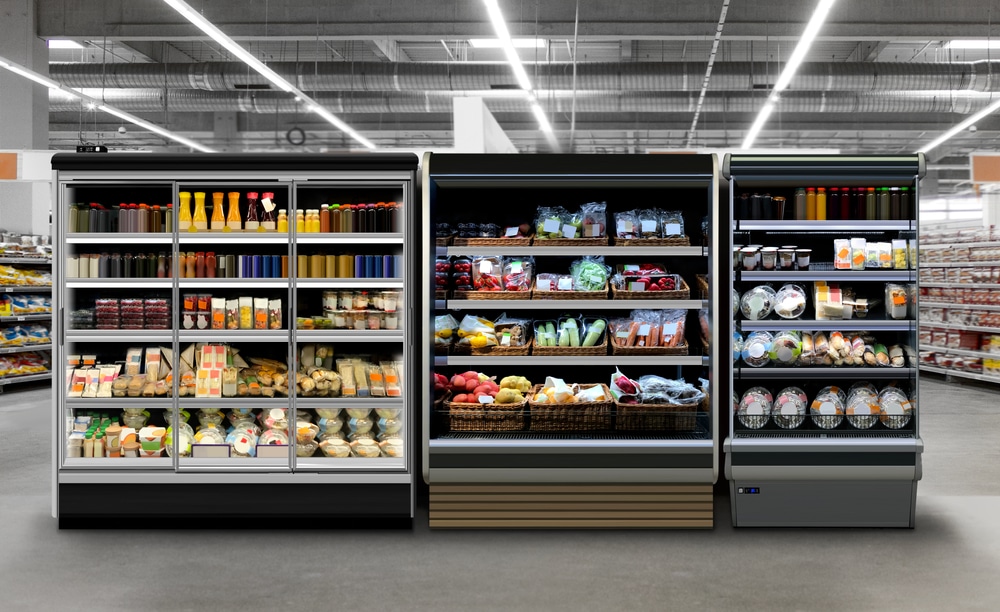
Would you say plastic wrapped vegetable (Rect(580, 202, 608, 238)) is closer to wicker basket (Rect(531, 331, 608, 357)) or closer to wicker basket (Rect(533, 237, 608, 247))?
wicker basket (Rect(533, 237, 608, 247))

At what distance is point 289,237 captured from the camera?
474 cm

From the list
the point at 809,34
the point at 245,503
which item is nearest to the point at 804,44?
the point at 809,34

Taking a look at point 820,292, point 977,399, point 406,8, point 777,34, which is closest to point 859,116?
point 777,34

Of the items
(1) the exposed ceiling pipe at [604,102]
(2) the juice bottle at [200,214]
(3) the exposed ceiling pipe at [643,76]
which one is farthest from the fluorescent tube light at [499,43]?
(2) the juice bottle at [200,214]

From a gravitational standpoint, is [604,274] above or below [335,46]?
below

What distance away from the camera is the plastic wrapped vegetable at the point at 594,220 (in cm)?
494

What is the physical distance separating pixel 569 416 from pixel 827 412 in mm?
1454

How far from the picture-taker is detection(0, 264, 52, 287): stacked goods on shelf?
1142cm

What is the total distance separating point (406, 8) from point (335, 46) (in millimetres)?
Result: 4519

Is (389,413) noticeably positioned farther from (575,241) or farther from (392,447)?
(575,241)

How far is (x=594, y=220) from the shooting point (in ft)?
16.3

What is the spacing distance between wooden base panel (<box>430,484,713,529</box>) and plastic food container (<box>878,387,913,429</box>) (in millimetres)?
1107

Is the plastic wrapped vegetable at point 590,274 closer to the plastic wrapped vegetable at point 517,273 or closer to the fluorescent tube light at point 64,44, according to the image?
the plastic wrapped vegetable at point 517,273

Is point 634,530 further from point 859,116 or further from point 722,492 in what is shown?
point 859,116
